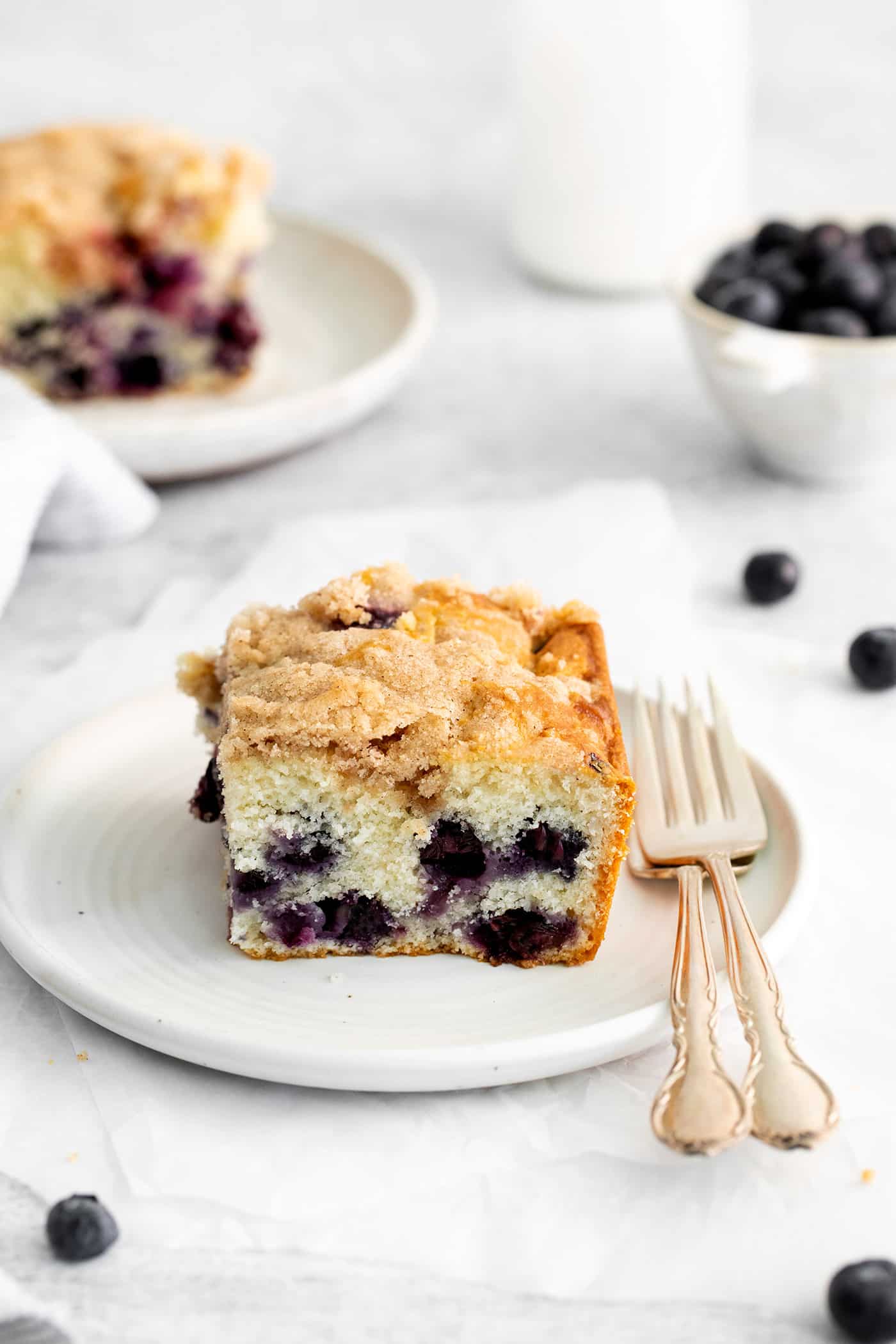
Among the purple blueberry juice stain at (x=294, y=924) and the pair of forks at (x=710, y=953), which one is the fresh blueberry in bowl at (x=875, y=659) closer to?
the pair of forks at (x=710, y=953)

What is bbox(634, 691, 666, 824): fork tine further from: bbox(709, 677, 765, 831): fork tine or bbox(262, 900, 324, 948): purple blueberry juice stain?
bbox(262, 900, 324, 948): purple blueberry juice stain

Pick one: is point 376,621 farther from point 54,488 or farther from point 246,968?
point 54,488

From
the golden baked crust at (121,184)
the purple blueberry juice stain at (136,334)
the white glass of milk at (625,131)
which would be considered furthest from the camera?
the white glass of milk at (625,131)

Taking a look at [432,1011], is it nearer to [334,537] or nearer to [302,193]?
[334,537]

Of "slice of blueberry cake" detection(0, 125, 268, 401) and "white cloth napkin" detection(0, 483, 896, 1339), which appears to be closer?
"white cloth napkin" detection(0, 483, 896, 1339)

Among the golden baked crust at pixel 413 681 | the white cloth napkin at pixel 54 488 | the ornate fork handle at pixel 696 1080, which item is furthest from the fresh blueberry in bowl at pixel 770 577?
the ornate fork handle at pixel 696 1080

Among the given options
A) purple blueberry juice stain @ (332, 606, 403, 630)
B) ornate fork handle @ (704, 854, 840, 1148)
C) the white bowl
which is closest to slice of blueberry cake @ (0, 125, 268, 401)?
the white bowl
